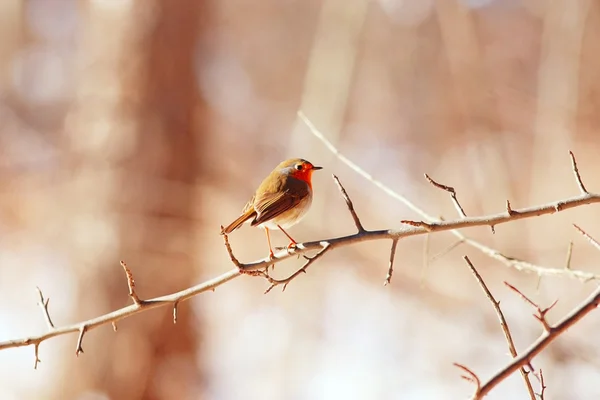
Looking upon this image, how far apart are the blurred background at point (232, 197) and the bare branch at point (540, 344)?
1.57 m

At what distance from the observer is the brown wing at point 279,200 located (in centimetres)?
186

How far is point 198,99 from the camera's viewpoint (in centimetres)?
420

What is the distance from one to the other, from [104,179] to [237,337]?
1592 mm

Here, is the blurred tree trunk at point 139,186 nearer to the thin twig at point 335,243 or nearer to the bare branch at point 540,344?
the thin twig at point 335,243

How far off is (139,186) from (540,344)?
3169 mm

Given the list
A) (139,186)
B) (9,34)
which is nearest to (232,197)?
(139,186)

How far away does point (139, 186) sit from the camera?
3797 millimetres

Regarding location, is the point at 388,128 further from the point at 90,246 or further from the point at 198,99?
the point at 90,246

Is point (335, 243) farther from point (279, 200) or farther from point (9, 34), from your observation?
point (9, 34)

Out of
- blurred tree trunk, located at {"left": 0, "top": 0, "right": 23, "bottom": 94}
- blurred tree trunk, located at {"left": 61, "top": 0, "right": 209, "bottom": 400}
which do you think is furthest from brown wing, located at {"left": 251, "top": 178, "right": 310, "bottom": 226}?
blurred tree trunk, located at {"left": 0, "top": 0, "right": 23, "bottom": 94}

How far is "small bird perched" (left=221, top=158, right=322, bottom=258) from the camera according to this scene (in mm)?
1862

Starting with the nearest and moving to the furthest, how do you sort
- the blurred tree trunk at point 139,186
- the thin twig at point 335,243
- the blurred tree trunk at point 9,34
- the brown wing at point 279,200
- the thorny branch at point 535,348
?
the thorny branch at point 535,348 < the thin twig at point 335,243 < the brown wing at point 279,200 < the blurred tree trunk at point 139,186 < the blurred tree trunk at point 9,34

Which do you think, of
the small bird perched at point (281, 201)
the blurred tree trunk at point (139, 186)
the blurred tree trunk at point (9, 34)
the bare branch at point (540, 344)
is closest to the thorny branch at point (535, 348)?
the bare branch at point (540, 344)

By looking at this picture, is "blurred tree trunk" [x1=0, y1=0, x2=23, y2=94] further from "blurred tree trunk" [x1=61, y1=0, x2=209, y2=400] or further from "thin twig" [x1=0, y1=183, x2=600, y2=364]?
"thin twig" [x1=0, y1=183, x2=600, y2=364]
